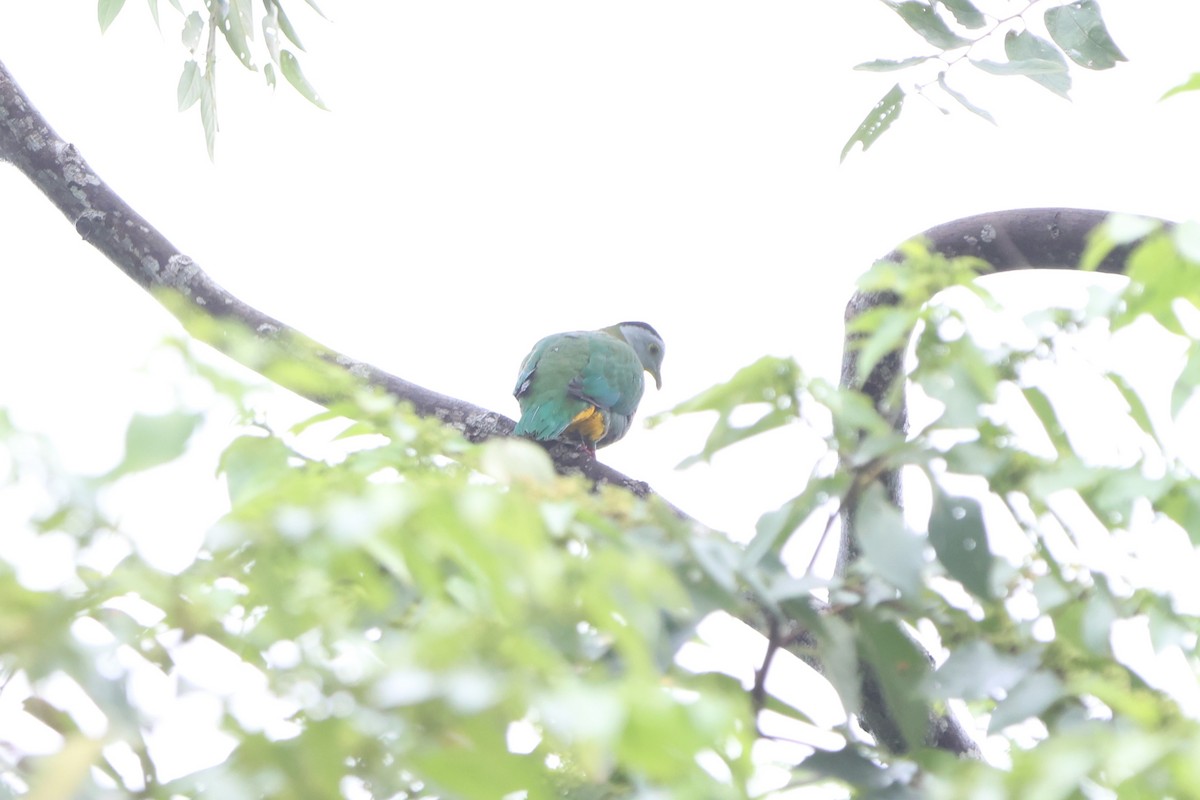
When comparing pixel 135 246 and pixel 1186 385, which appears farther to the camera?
pixel 135 246

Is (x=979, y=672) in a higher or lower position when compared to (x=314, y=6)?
lower

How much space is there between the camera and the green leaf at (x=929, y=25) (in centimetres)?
176

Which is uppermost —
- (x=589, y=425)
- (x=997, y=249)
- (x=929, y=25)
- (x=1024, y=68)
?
(x=929, y=25)

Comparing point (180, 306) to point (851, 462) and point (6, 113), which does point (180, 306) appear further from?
point (6, 113)

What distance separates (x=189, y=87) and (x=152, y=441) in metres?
2.14

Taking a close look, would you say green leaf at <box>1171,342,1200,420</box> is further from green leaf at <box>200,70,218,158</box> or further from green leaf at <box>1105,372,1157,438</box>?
green leaf at <box>200,70,218,158</box>

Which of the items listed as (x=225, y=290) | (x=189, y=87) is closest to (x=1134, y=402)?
(x=225, y=290)

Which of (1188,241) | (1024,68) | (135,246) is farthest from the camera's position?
(135,246)

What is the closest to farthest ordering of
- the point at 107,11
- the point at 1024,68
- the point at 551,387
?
1. the point at 1024,68
2. the point at 107,11
3. the point at 551,387

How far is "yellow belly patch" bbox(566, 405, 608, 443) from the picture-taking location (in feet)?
13.4

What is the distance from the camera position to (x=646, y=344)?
505 centimetres

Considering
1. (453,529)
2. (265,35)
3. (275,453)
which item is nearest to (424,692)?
(453,529)

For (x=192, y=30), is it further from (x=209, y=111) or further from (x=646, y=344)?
(x=646, y=344)

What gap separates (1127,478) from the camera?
2.55 ft
